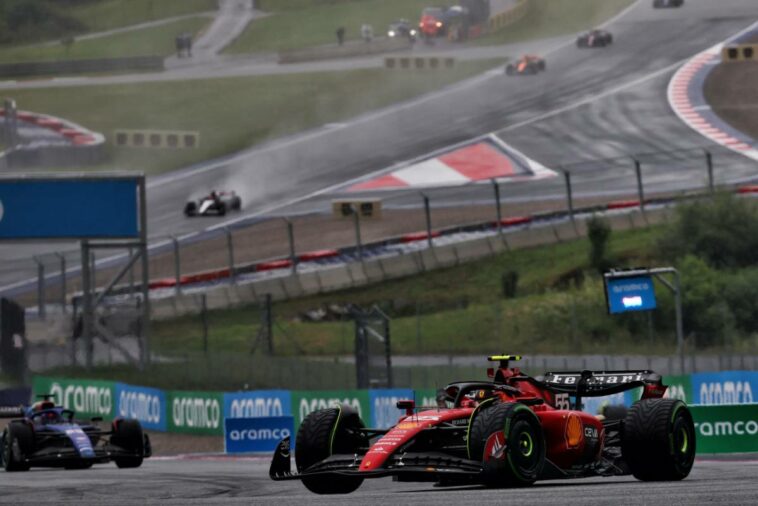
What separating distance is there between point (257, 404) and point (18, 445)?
8.44 m

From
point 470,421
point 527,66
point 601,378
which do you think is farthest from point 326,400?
point 527,66

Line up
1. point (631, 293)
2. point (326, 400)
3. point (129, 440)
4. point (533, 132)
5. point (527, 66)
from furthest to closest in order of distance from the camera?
point (527, 66) < point (533, 132) < point (631, 293) < point (326, 400) < point (129, 440)

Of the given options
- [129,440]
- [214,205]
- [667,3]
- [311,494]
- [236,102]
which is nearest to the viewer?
[311,494]

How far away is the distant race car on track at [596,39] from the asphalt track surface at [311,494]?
201 ft

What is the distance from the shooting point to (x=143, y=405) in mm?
36156

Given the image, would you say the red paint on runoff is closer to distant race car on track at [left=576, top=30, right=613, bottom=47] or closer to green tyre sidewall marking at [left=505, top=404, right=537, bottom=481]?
distant race car on track at [left=576, top=30, right=613, bottom=47]

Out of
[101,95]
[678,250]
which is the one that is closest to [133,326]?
[678,250]

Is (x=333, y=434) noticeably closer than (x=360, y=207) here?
Yes

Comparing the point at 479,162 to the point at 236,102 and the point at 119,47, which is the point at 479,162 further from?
the point at 119,47

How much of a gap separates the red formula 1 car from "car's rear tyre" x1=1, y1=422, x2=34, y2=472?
10095mm

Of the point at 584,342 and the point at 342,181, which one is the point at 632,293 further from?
the point at 342,181

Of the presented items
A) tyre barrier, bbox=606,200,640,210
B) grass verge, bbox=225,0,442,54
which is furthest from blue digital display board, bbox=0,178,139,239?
grass verge, bbox=225,0,442,54

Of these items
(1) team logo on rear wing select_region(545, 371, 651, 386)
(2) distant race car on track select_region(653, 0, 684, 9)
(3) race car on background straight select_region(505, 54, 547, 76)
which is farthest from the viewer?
(2) distant race car on track select_region(653, 0, 684, 9)

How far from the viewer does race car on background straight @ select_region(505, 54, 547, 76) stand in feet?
265
